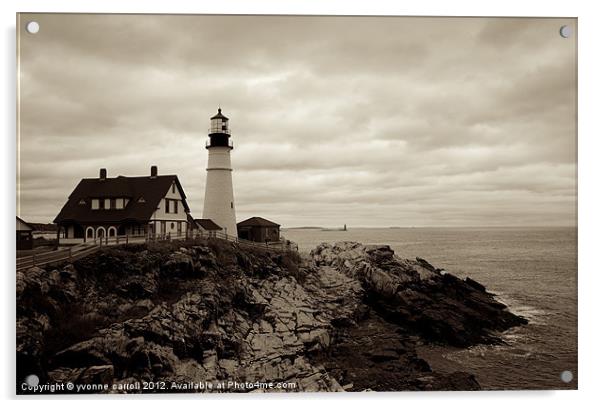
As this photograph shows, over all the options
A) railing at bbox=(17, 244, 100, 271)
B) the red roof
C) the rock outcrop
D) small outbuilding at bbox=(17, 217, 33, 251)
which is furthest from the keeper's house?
the rock outcrop

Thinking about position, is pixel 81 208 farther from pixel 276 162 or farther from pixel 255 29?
pixel 255 29

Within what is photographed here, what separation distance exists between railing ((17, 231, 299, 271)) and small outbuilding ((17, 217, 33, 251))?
0.50ft

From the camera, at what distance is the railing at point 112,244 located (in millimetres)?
5496

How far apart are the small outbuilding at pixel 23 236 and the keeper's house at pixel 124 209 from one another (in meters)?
0.40

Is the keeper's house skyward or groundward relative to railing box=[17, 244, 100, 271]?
skyward

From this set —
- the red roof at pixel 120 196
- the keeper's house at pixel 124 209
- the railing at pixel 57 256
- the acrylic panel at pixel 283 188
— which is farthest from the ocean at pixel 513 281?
the railing at pixel 57 256

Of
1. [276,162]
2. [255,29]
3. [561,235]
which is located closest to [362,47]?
[255,29]

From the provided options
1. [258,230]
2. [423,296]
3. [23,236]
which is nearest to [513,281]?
[423,296]

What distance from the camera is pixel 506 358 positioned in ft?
20.0

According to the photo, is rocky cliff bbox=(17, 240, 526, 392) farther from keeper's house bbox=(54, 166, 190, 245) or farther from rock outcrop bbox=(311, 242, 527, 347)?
keeper's house bbox=(54, 166, 190, 245)

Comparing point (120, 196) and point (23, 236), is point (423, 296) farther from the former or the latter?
point (23, 236)

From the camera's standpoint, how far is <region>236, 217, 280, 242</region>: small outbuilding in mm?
6742
